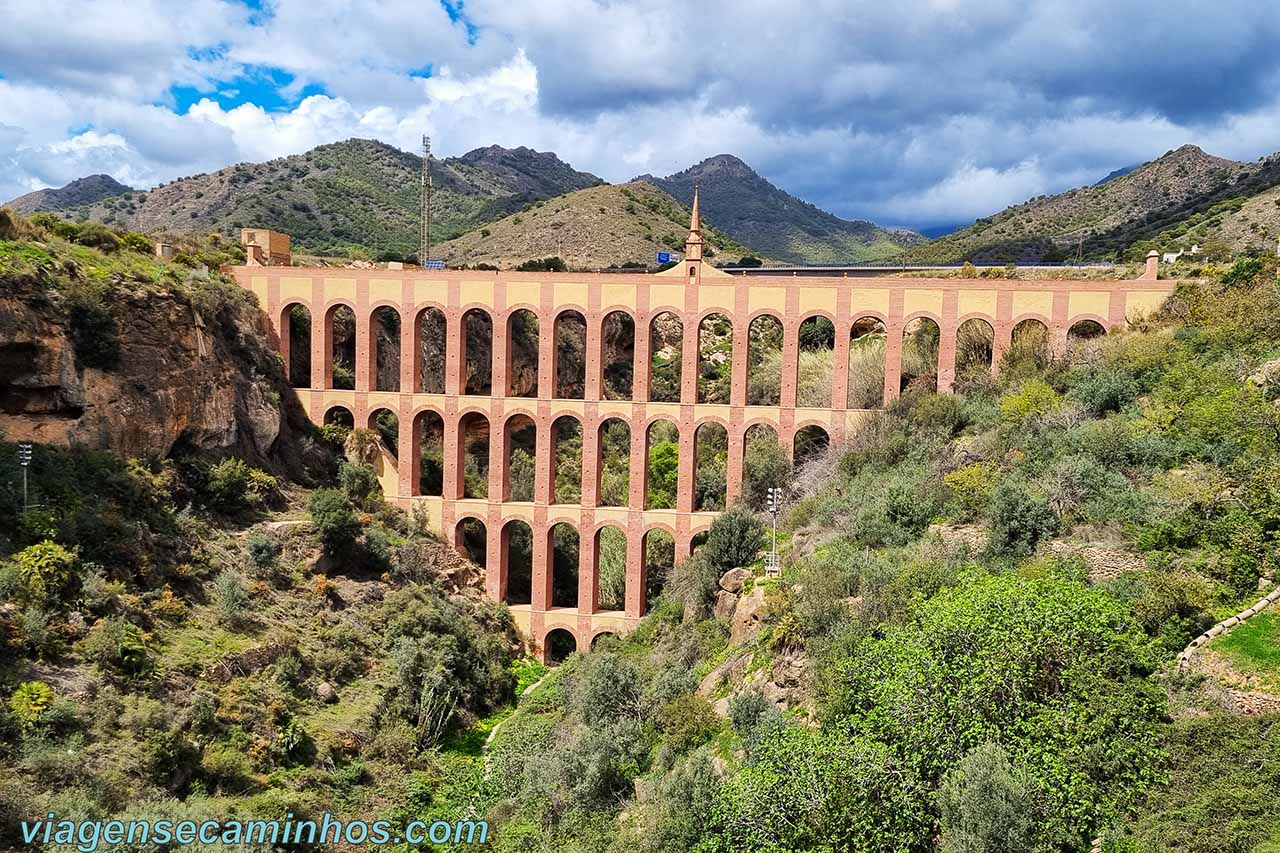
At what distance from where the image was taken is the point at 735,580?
78.0ft

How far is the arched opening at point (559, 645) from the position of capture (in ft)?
108

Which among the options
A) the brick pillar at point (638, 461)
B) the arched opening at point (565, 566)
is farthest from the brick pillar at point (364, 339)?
the brick pillar at point (638, 461)

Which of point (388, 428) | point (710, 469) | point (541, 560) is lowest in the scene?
point (541, 560)

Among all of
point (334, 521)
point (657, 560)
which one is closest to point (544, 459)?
point (657, 560)

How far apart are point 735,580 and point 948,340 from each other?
1350 centimetres

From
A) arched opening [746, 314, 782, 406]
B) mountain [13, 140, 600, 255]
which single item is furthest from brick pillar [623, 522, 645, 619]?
mountain [13, 140, 600, 255]

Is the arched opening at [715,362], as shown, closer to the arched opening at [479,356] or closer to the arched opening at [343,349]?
the arched opening at [479,356]


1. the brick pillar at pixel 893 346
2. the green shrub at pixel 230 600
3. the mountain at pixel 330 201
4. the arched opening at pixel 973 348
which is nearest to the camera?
the green shrub at pixel 230 600

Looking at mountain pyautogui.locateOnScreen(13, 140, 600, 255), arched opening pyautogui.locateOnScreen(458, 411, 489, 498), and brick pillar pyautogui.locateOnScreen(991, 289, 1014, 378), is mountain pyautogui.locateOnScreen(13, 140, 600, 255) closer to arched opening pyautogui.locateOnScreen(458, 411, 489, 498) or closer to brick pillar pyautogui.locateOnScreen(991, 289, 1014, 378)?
arched opening pyautogui.locateOnScreen(458, 411, 489, 498)

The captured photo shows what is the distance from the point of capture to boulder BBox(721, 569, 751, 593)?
930 inches

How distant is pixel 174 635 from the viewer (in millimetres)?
20469

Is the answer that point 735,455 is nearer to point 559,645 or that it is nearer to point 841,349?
point 841,349

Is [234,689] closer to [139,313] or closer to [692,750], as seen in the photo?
[692,750]

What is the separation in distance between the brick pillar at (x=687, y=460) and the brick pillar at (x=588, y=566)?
11.4 feet
